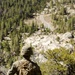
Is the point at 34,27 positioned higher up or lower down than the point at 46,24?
higher up

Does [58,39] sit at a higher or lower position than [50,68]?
lower

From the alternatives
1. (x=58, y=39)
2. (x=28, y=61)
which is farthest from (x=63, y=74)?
(x=58, y=39)

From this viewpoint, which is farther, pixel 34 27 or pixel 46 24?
pixel 46 24

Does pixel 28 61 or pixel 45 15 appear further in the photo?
pixel 45 15

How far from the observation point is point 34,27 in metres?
145

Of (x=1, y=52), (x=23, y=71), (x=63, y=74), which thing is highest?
(x=23, y=71)

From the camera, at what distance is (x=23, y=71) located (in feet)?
34.1

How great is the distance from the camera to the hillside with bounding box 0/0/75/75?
10438cm

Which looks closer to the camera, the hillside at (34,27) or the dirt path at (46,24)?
the hillside at (34,27)

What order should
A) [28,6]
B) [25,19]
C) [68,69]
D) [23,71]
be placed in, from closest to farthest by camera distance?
[23,71] < [68,69] < [25,19] < [28,6]

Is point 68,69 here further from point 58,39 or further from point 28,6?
point 28,6

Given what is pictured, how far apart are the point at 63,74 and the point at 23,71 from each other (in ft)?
37.4

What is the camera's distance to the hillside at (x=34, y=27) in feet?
342

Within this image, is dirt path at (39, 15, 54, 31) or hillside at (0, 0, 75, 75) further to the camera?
dirt path at (39, 15, 54, 31)
